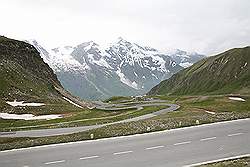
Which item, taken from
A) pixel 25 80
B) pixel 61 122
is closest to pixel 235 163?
pixel 61 122

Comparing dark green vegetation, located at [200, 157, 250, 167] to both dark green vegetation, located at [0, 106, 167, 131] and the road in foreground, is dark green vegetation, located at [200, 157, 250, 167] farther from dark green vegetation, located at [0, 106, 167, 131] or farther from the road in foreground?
dark green vegetation, located at [0, 106, 167, 131]

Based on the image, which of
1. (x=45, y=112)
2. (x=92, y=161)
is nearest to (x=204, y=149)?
(x=92, y=161)

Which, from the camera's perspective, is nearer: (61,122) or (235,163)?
(235,163)

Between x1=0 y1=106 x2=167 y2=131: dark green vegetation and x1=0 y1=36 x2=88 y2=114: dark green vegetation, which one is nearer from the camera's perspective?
x1=0 y1=106 x2=167 y2=131: dark green vegetation

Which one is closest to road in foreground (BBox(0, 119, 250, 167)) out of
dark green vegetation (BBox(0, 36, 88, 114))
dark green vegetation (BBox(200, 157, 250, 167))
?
dark green vegetation (BBox(200, 157, 250, 167))

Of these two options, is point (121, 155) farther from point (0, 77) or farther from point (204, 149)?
point (0, 77)

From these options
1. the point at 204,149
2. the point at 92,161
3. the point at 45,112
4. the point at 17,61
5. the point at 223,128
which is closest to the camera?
the point at 92,161

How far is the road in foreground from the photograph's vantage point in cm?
2473

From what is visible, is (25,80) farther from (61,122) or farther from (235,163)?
(235,163)

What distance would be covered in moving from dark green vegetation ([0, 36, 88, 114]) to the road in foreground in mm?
64517

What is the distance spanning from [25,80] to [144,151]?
111203mm

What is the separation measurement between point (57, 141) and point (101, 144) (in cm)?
522

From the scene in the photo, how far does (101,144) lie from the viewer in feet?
103

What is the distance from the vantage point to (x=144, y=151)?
2736 cm
